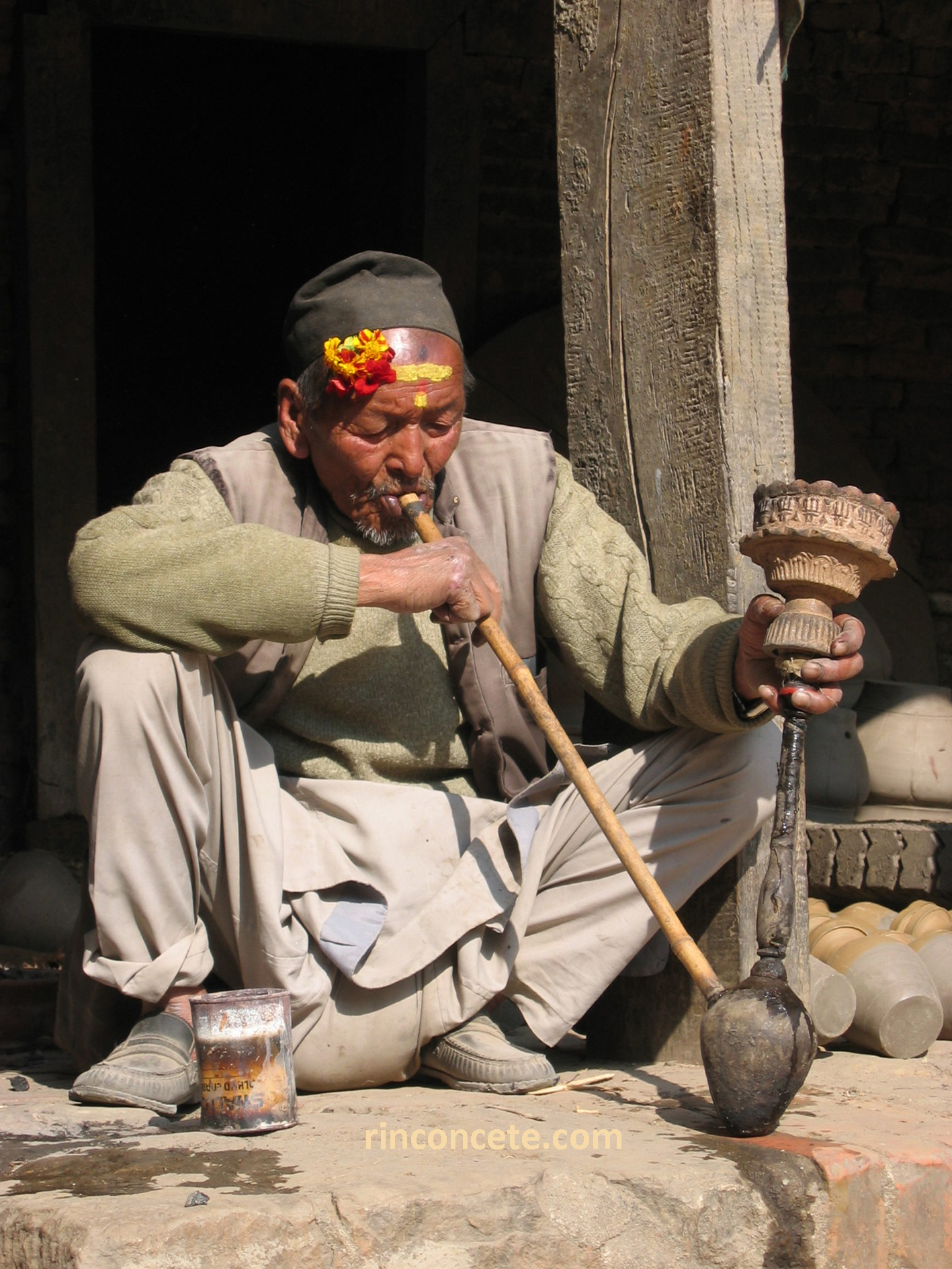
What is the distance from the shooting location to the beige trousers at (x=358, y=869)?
8.85 feet

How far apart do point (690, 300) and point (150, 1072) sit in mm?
1708

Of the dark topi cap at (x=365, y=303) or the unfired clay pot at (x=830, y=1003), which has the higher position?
the dark topi cap at (x=365, y=303)

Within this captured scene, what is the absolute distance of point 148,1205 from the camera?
206 cm

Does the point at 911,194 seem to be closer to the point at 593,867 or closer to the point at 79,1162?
the point at 593,867

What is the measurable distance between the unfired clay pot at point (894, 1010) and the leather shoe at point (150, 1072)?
139cm

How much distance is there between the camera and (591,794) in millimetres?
2787

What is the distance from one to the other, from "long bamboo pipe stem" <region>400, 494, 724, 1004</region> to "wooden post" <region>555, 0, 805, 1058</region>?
15.3 inches

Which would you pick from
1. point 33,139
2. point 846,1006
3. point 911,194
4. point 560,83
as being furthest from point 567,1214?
point 911,194

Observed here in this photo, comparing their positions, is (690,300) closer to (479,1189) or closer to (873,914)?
(479,1189)

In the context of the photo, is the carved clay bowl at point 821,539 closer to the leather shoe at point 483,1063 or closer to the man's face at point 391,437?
the man's face at point 391,437

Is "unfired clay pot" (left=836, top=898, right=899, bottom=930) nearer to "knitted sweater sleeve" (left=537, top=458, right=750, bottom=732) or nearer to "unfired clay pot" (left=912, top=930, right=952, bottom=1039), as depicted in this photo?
"unfired clay pot" (left=912, top=930, right=952, bottom=1039)

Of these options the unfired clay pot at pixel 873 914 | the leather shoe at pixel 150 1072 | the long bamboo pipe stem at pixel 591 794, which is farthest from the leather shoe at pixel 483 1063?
the unfired clay pot at pixel 873 914

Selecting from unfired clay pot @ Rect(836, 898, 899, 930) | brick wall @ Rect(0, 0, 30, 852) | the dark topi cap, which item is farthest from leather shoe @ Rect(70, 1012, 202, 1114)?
brick wall @ Rect(0, 0, 30, 852)

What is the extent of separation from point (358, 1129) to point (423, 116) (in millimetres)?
4323
